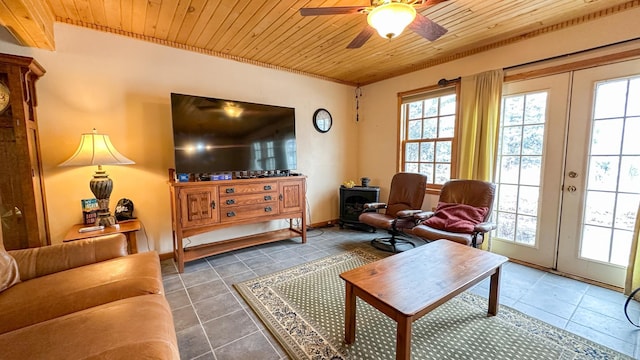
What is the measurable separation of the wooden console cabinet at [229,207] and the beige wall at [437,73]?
5.27ft

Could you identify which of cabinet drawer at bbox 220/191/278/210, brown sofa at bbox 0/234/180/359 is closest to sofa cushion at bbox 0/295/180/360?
brown sofa at bbox 0/234/180/359

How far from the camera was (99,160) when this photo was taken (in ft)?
7.75

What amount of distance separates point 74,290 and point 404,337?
177 cm

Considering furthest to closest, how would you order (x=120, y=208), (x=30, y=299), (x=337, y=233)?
1. (x=337, y=233)
2. (x=120, y=208)
3. (x=30, y=299)

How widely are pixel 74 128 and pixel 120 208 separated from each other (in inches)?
34.7

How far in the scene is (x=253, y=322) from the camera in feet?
6.40

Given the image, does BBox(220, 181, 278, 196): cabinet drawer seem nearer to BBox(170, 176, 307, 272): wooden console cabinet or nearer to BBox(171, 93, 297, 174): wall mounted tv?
BBox(170, 176, 307, 272): wooden console cabinet

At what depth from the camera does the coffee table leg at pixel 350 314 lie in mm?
1675

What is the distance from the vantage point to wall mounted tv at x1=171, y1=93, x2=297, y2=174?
→ 2.82 meters

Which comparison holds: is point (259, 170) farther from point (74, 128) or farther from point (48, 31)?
point (48, 31)

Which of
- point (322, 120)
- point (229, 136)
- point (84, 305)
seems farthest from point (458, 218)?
point (84, 305)

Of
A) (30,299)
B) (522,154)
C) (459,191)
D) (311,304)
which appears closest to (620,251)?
(522,154)

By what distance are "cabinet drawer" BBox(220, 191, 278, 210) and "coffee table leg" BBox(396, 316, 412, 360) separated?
87.5 inches

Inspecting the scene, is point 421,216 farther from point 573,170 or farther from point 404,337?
point 404,337
